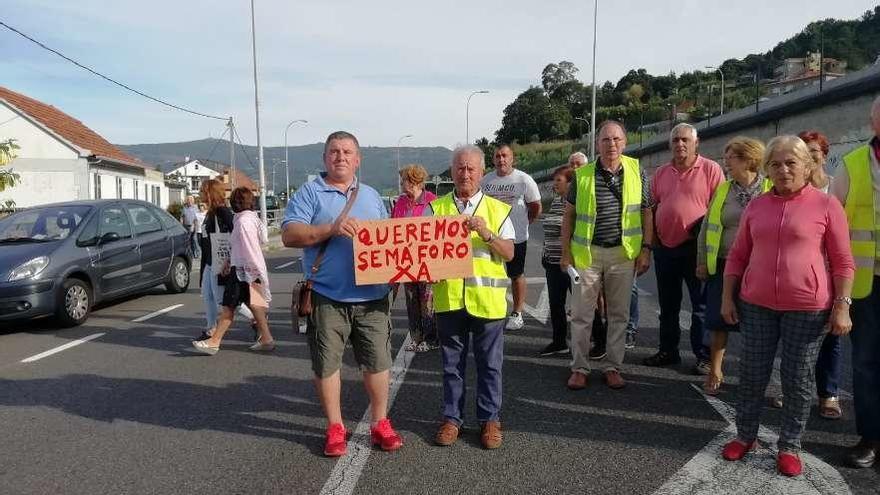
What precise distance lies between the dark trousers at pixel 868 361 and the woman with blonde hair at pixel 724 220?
998mm

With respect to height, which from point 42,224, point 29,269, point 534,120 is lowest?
point 29,269

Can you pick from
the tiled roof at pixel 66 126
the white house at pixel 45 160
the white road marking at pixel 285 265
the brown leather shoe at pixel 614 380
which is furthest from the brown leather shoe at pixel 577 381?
the tiled roof at pixel 66 126

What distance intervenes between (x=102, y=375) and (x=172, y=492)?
9.34ft

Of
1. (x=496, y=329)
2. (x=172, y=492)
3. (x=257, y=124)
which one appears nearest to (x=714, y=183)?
(x=496, y=329)

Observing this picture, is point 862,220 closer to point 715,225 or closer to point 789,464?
point 715,225

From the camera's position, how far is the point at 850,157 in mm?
3670

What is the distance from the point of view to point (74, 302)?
8086 millimetres

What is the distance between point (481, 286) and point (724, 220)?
6.88ft

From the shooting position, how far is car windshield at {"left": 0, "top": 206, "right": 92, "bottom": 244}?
841 centimetres

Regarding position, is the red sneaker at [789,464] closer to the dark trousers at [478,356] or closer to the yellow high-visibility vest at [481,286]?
the dark trousers at [478,356]

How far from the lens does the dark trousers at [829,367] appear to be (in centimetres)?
439

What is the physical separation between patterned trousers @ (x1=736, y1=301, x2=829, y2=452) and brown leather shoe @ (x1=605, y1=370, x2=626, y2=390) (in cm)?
128

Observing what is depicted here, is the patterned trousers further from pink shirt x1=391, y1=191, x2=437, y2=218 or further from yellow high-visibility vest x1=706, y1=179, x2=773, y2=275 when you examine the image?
pink shirt x1=391, y1=191, x2=437, y2=218

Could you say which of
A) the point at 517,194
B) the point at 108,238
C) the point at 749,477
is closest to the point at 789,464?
the point at 749,477
